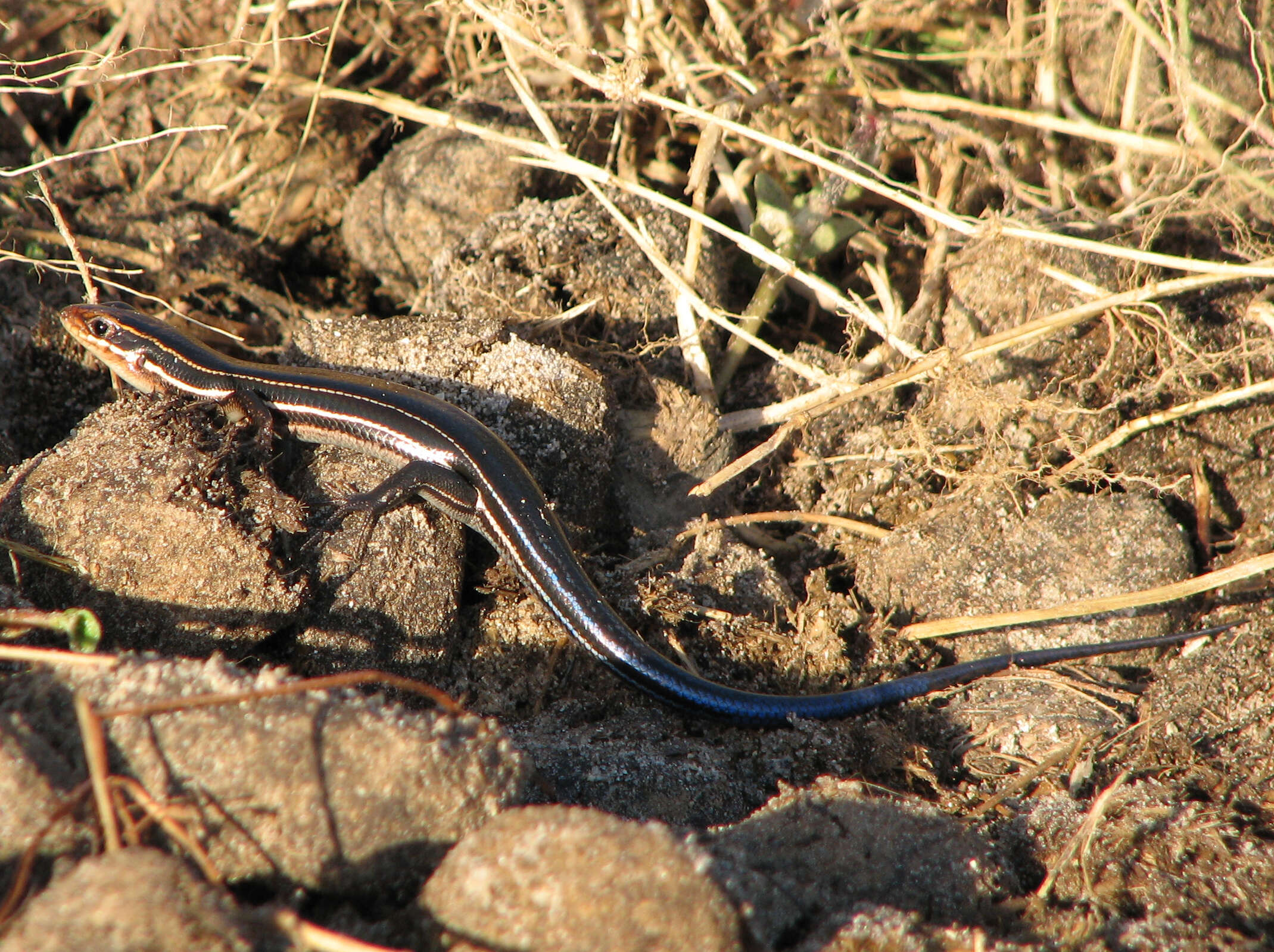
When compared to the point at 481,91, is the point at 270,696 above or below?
below

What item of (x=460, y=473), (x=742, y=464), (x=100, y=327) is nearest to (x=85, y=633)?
(x=460, y=473)

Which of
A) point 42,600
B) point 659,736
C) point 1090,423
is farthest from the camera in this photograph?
point 1090,423

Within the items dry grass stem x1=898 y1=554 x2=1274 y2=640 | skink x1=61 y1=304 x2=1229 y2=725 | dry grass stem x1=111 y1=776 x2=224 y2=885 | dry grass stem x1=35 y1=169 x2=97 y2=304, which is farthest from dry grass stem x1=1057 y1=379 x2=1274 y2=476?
dry grass stem x1=35 y1=169 x2=97 y2=304

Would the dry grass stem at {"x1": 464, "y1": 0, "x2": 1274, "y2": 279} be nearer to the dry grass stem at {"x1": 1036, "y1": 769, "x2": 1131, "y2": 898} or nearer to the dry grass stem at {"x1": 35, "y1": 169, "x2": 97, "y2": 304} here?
the dry grass stem at {"x1": 1036, "y1": 769, "x2": 1131, "y2": 898}

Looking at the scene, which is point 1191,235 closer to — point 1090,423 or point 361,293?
point 1090,423

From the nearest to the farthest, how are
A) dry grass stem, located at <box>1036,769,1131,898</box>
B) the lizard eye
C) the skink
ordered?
dry grass stem, located at <box>1036,769,1131,898</box> < the skink < the lizard eye

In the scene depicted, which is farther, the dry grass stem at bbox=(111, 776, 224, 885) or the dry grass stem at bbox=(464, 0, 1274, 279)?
the dry grass stem at bbox=(464, 0, 1274, 279)

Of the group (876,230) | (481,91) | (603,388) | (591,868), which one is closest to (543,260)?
(603,388)

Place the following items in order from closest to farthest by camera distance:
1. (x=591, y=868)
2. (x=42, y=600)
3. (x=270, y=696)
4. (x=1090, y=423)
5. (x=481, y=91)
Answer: (x=591, y=868), (x=270, y=696), (x=42, y=600), (x=1090, y=423), (x=481, y=91)
